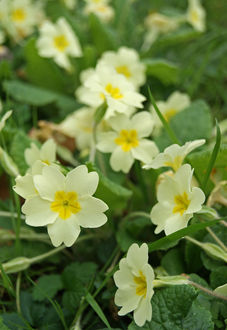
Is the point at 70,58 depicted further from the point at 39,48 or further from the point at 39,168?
the point at 39,168

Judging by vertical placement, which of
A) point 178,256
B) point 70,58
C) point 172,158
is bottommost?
point 178,256

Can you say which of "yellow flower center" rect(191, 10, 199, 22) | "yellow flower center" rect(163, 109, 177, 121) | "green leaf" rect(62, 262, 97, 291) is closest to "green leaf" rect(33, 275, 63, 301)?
"green leaf" rect(62, 262, 97, 291)

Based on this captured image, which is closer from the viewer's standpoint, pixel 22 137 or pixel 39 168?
pixel 39 168

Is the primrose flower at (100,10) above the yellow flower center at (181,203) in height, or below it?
below

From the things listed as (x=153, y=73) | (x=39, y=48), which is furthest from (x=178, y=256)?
(x=39, y=48)

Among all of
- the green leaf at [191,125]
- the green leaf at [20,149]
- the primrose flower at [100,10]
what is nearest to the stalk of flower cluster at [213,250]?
the green leaf at [191,125]

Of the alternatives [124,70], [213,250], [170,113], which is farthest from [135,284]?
[124,70]

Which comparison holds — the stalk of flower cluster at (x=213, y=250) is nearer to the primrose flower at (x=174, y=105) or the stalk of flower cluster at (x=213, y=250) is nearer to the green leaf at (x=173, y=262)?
the green leaf at (x=173, y=262)

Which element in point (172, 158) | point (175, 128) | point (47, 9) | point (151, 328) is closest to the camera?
point (151, 328)

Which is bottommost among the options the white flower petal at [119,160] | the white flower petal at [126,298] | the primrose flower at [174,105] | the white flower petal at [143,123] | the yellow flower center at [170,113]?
the yellow flower center at [170,113]
